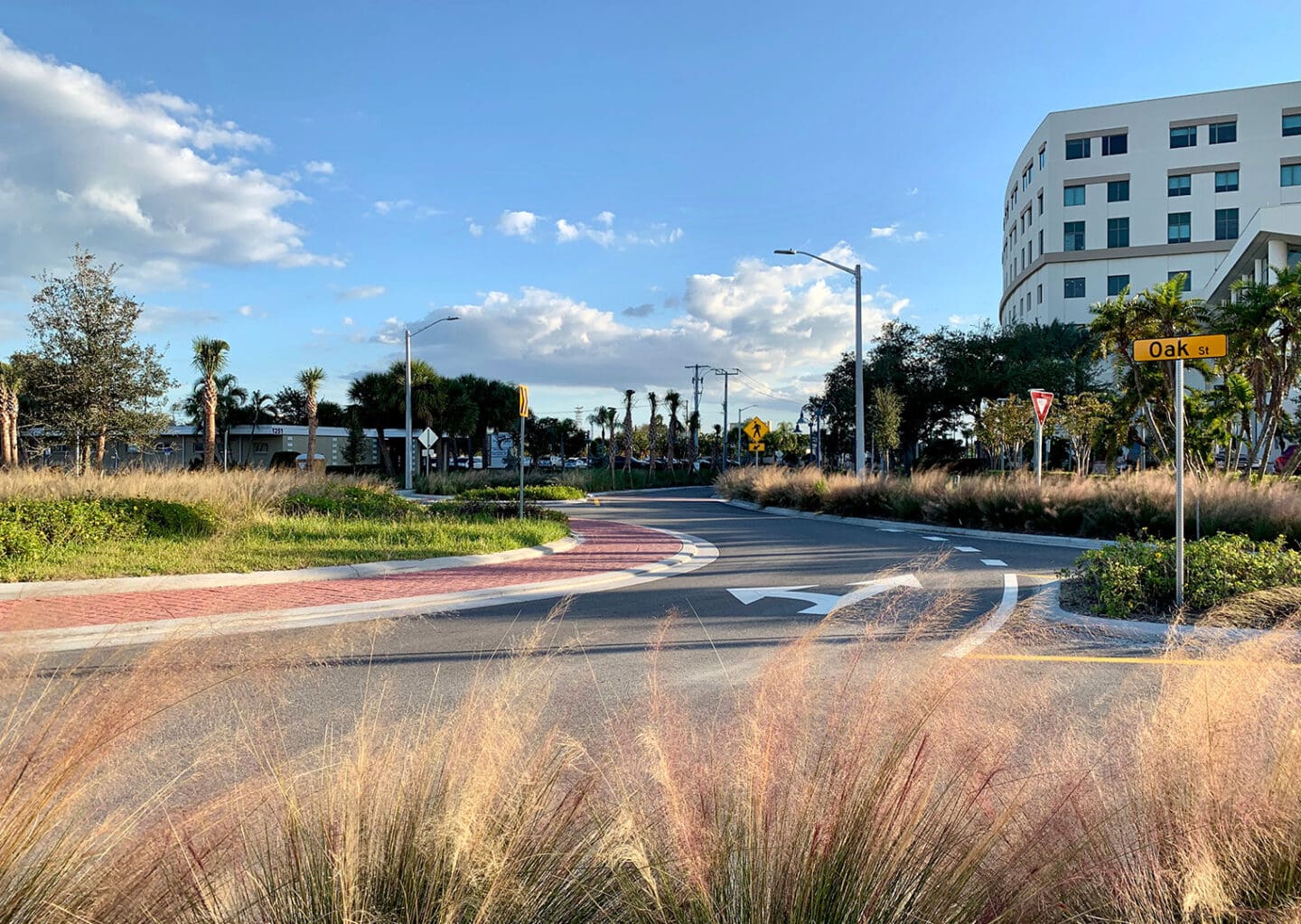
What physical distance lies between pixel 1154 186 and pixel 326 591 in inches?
2544

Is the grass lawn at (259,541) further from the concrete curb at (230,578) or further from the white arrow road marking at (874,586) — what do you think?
the white arrow road marking at (874,586)

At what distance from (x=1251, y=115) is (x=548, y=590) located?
215 feet

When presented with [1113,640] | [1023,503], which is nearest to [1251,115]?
[1023,503]

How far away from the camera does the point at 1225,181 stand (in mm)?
56438

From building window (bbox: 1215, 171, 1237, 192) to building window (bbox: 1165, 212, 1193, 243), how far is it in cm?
248

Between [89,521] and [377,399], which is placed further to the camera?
[377,399]

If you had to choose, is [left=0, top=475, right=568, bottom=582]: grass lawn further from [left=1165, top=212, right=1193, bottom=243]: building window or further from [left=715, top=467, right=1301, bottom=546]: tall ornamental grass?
[left=1165, top=212, right=1193, bottom=243]: building window

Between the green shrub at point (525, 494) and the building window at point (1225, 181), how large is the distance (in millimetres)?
50729

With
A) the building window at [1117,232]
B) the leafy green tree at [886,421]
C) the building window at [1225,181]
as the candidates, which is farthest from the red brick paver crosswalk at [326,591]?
the building window at [1225,181]

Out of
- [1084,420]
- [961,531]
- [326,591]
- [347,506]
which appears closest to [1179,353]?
[326,591]

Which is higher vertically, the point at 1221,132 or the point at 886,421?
the point at 1221,132

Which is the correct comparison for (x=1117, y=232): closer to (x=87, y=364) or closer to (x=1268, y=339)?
(x=1268, y=339)

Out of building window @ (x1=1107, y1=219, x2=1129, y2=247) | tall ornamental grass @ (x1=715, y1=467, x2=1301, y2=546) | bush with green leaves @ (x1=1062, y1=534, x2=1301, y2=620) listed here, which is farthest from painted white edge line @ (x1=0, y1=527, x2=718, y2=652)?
building window @ (x1=1107, y1=219, x2=1129, y2=247)

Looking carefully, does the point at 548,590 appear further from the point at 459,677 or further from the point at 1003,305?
the point at 1003,305
